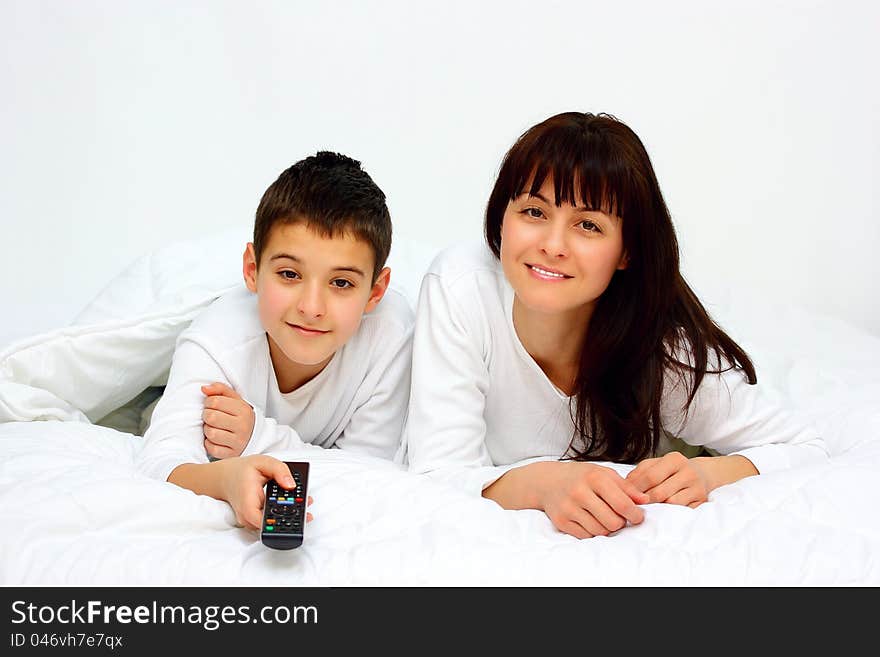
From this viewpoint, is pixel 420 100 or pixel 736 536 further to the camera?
pixel 420 100

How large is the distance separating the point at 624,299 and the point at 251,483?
0.69 m

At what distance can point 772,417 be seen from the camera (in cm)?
178

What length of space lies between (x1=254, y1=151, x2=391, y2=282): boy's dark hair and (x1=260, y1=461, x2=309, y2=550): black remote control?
1.49 ft

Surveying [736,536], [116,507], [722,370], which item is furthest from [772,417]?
[116,507]

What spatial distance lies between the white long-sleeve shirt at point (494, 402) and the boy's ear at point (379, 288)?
7cm

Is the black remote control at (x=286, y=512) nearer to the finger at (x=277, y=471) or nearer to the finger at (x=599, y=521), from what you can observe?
the finger at (x=277, y=471)

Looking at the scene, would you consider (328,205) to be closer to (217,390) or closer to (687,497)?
(217,390)

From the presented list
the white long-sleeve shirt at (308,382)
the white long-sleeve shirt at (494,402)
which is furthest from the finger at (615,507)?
the white long-sleeve shirt at (308,382)

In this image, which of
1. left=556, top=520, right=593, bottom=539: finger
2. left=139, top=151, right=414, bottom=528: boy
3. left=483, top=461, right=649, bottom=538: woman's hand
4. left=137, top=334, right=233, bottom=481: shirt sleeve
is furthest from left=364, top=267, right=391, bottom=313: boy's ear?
left=556, top=520, right=593, bottom=539: finger

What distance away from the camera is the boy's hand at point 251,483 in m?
1.35

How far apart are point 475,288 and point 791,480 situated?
1.88 ft

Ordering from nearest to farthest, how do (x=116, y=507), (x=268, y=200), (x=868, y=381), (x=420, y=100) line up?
(x=116, y=507) → (x=268, y=200) → (x=868, y=381) → (x=420, y=100)
